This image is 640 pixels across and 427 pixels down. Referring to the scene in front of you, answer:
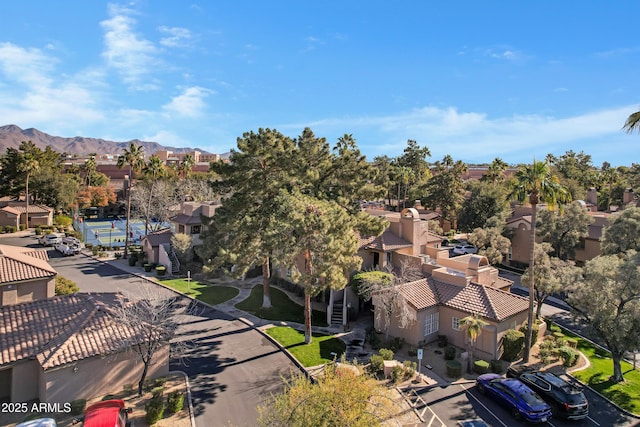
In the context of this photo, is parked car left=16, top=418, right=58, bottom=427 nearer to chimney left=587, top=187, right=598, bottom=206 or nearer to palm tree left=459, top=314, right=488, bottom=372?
palm tree left=459, top=314, right=488, bottom=372

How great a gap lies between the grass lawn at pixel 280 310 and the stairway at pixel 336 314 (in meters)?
0.75

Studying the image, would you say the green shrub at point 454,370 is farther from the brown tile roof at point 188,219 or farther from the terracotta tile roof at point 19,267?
the brown tile roof at point 188,219

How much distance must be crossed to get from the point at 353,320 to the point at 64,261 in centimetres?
3831

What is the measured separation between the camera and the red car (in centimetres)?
1595

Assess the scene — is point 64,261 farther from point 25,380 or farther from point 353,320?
point 353,320

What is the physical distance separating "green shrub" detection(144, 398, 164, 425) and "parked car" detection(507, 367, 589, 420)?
753 inches

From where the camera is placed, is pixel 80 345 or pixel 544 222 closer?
pixel 80 345

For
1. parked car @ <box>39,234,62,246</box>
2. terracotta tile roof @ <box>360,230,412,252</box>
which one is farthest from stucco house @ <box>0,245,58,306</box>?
parked car @ <box>39,234,62,246</box>

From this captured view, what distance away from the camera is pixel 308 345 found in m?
26.7

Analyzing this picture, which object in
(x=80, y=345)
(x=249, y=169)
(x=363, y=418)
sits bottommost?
(x=80, y=345)

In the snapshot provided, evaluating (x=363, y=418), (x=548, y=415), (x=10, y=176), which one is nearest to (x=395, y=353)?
(x=548, y=415)

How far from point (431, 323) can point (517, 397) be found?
883 cm

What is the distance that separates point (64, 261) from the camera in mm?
48469

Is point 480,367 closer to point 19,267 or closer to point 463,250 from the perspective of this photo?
point 19,267
